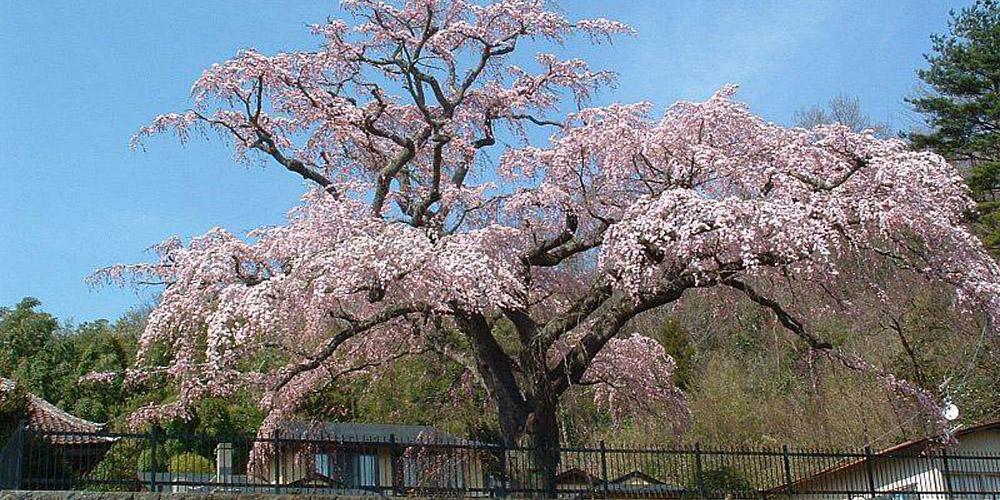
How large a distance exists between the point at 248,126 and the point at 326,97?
1.49 meters

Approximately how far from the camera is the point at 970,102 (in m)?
30.4

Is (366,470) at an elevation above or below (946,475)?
above

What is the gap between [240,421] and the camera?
34.4 metres

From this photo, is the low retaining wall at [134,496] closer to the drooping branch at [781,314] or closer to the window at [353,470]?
the window at [353,470]

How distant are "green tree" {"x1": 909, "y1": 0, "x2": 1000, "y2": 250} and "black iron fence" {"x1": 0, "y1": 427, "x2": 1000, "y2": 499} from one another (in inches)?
449

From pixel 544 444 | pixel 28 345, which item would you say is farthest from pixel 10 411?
pixel 28 345

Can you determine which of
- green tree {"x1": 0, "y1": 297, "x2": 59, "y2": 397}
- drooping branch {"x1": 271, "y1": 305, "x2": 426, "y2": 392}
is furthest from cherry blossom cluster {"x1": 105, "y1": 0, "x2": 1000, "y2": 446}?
green tree {"x1": 0, "y1": 297, "x2": 59, "y2": 397}

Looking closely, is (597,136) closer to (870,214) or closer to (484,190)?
(484,190)

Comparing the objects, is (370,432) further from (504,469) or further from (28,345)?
(28,345)

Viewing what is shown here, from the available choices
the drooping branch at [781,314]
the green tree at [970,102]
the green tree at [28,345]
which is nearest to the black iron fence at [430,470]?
the drooping branch at [781,314]

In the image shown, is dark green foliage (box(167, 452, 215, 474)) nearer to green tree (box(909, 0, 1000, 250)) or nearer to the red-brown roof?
the red-brown roof

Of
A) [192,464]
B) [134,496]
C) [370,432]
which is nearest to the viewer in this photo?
[134,496]

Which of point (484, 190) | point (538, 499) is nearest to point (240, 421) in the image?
point (484, 190)

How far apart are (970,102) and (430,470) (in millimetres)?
22068
